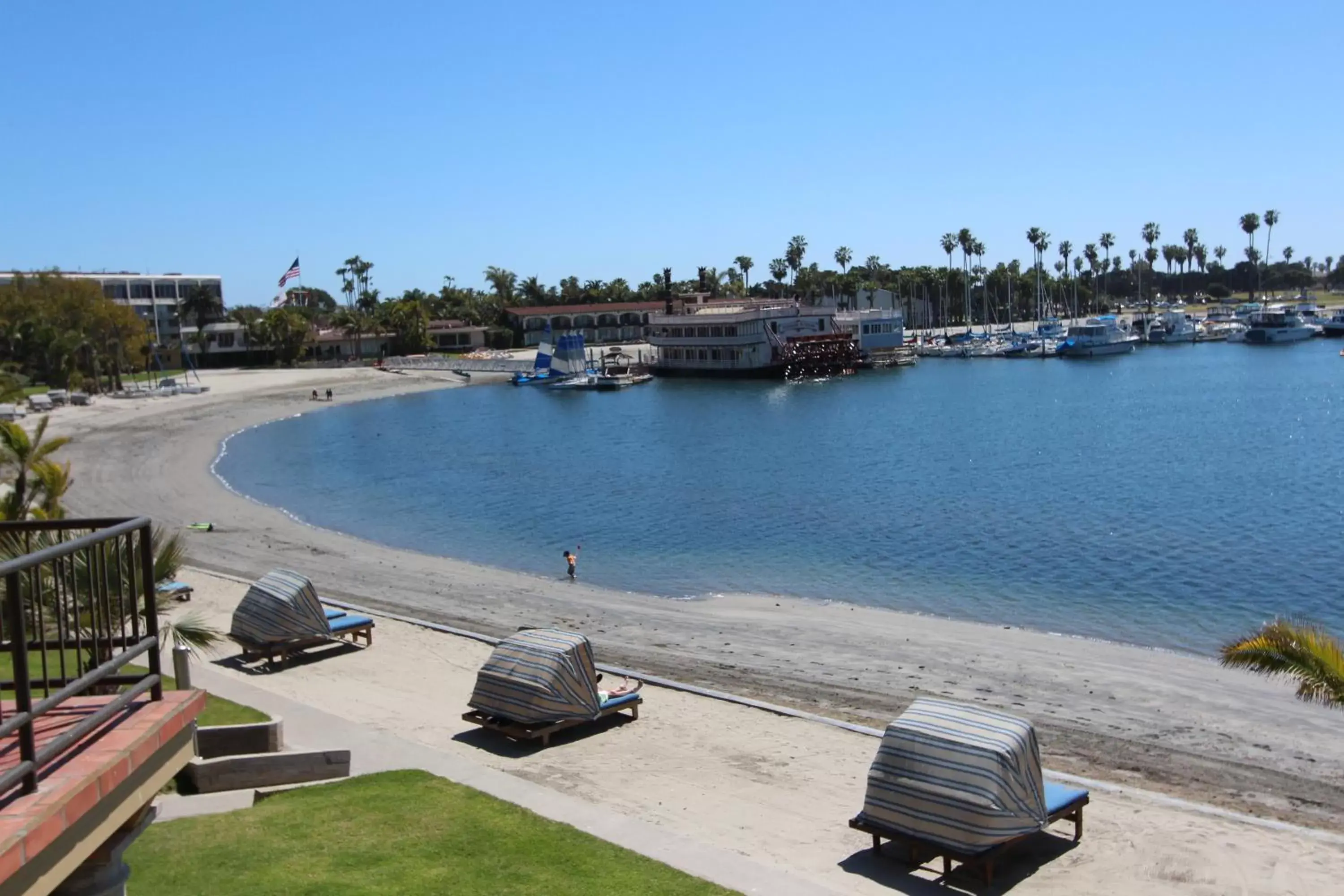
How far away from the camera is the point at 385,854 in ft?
35.1

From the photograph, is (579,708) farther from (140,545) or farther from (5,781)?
(5,781)

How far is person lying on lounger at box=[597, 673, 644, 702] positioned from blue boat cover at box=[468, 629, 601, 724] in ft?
1.56

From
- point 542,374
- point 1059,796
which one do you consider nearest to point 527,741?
point 1059,796

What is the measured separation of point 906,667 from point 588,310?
139 metres

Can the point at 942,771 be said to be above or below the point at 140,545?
below

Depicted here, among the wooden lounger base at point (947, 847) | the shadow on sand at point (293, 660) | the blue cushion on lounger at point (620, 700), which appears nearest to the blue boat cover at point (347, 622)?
the shadow on sand at point (293, 660)

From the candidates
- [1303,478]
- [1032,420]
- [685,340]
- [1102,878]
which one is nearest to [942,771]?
[1102,878]

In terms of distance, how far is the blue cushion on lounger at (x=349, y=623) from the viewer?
22.9 meters

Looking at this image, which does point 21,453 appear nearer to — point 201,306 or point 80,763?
point 80,763

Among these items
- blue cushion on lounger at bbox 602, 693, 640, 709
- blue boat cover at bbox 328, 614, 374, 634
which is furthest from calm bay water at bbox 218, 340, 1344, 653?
blue cushion on lounger at bbox 602, 693, 640, 709

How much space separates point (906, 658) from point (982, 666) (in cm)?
155

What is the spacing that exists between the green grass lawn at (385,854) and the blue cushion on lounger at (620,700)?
5.59m

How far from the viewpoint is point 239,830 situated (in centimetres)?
1109

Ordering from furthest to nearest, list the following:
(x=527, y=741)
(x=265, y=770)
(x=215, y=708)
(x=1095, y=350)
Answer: (x=1095, y=350) → (x=527, y=741) → (x=215, y=708) → (x=265, y=770)
